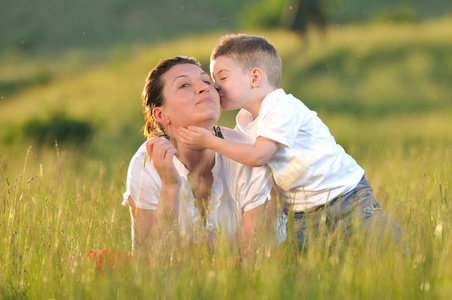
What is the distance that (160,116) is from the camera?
4.48 meters

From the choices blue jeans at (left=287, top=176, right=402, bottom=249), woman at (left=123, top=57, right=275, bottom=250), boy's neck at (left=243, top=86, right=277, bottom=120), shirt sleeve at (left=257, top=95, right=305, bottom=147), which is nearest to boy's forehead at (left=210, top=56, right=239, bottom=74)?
woman at (left=123, top=57, right=275, bottom=250)

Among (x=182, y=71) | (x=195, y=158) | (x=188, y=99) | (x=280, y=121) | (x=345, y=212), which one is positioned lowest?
(x=345, y=212)

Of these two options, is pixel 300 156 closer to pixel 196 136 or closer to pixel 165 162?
pixel 196 136

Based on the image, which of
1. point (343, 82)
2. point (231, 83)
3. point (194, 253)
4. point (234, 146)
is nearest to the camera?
point (194, 253)

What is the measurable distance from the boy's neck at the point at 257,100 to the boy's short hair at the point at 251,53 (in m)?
0.08

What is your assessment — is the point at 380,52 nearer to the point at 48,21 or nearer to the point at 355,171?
the point at 355,171

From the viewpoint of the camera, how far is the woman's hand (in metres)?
4.10

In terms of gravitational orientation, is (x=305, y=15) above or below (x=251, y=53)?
above

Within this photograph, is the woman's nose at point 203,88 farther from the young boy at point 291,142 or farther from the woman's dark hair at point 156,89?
the woman's dark hair at point 156,89

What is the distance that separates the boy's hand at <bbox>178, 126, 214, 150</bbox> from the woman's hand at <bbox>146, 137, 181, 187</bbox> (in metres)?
0.13

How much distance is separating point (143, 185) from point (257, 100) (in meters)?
0.96

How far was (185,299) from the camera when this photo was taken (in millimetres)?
3059

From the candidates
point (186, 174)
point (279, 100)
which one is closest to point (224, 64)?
point (279, 100)

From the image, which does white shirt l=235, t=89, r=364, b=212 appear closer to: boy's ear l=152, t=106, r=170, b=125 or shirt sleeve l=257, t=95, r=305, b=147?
shirt sleeve l=257, t=95, r=305, b=147
